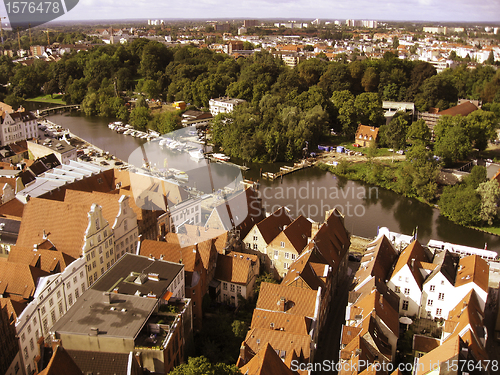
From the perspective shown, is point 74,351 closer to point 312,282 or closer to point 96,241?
point 96,241

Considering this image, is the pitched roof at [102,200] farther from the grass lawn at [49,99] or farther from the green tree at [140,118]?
the grass lawn at [49,99]

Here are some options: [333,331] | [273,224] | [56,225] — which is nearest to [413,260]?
[333,331]

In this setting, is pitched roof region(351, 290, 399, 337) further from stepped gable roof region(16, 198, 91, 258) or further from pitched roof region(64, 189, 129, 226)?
stepped gable roof region(16, 198, 91, 258)

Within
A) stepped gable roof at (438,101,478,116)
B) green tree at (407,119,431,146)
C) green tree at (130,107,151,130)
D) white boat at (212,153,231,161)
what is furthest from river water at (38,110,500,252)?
stepped gable roof at (438,101,478,116)

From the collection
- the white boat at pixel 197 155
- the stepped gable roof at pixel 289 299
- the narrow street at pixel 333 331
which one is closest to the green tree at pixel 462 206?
the narrow street at pixel 333 331

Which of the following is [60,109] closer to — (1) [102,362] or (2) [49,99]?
(2) [49,99]
